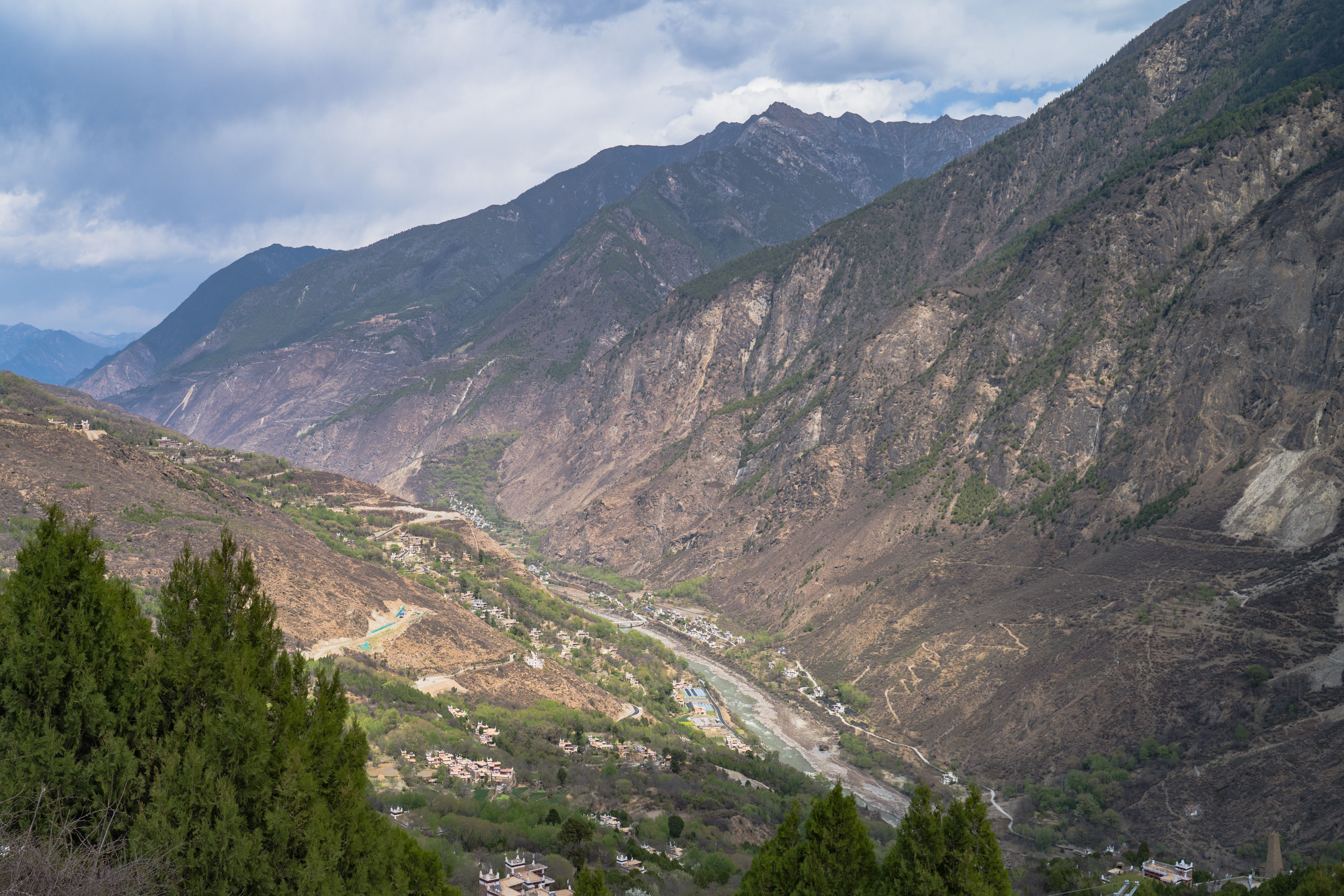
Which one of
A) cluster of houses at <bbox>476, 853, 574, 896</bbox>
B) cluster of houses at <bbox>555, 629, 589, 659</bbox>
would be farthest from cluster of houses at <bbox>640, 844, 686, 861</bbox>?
cluster of houses at <bbox>555, 629, 589, 659</bbox>

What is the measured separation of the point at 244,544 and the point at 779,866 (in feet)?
134

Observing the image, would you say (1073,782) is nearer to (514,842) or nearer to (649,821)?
(649,821)

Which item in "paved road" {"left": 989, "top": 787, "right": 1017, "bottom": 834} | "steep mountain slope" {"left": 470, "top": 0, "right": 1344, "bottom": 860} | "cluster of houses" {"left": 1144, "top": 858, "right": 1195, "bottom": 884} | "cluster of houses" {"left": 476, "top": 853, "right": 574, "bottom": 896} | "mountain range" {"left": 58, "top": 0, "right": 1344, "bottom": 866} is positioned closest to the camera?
"cluster of houses" {"left": 476, "top": 853, "right": 574, "bottom": 896}

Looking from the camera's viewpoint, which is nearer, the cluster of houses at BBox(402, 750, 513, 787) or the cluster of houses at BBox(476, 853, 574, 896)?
the cluster of houses at BBox(476, 853, 574, 896)

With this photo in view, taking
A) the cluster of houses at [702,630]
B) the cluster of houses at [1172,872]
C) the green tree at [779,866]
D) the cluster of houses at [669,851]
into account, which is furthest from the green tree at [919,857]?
the cluster of houses at [702,630]

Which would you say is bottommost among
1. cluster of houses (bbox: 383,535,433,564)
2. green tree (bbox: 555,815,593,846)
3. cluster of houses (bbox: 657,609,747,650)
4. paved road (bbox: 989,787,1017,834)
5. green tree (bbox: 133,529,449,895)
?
paved road (bbox: 989,787,1017,834)

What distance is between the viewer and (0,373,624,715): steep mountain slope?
52562mm

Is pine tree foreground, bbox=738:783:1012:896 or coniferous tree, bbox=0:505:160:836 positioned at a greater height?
coniferous tree, bbox=0:505:160:836

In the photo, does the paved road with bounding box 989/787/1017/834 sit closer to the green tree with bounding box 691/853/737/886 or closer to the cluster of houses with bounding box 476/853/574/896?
the green tree with bounding box 691/853/737/886

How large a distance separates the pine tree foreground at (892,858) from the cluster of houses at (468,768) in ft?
89.1

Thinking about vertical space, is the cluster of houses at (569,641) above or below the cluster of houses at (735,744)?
above

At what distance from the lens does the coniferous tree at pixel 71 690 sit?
13.2m

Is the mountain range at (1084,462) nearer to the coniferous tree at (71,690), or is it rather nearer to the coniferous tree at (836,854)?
the coniferous tree at (836,854)

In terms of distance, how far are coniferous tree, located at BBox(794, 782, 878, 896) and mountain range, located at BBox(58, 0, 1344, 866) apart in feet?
113
